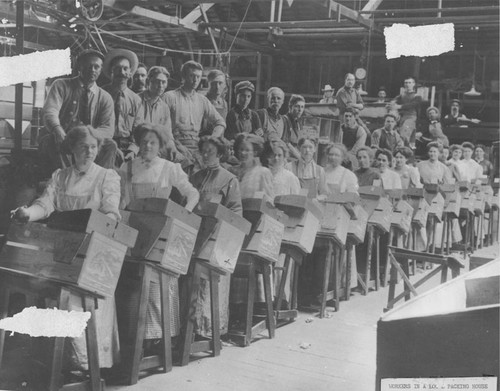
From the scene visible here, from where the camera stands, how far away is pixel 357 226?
18.6 feet

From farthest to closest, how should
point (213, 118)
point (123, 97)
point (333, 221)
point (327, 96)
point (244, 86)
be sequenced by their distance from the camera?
point (327, 96)
point (244, 86)
point (213, 118)
point (333, 221)
point (123, 97)


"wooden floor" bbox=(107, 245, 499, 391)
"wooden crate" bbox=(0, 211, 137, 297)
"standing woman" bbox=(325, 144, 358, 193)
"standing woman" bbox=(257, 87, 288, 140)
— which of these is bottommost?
"wooden floor" bbox=(107, 245, 499, 391)

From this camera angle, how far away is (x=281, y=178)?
17.0 feet

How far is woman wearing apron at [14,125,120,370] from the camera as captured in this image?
339cm

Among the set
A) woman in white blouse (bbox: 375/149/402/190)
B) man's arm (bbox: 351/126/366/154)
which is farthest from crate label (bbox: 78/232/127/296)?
woman in white blouse (bbox: 375/149/402/190)

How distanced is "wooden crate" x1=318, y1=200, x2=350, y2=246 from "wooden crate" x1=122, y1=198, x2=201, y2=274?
195cm

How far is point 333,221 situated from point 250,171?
811 millimetres

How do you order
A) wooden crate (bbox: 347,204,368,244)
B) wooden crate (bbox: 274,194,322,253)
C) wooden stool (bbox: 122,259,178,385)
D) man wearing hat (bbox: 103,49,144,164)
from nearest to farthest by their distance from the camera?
wooden stool (bbox: 122,259,178,385) → man wearing hat (bbox: 103,49,144,164) → wooden crate (bbox: 274,194,322,253) → wooden crate (bbox: 347,204,368,244)

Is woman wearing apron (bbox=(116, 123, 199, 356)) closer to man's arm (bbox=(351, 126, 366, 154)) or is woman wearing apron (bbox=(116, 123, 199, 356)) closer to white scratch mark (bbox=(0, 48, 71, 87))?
white scratch mark (bbox=(0, 48, 71, 87))

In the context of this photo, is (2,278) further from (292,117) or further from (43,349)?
(292,117)

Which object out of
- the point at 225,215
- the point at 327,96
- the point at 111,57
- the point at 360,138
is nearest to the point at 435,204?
the point at 360,138

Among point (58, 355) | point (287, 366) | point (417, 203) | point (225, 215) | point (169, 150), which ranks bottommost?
point (287, 366)

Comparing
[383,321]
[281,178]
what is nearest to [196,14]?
[281,178]

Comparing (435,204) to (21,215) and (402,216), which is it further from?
(21,215)
